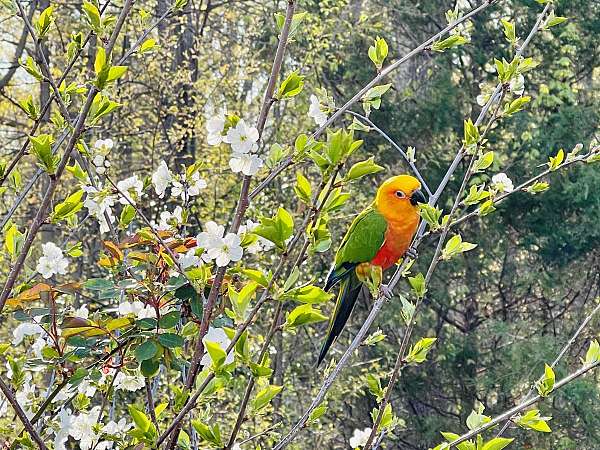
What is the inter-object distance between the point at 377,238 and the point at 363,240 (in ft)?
0.15

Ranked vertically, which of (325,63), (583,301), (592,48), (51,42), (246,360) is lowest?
(246,360)

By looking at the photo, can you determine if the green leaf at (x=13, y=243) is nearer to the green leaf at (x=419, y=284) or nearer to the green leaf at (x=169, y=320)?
the green leaf at (x=169, y=320)

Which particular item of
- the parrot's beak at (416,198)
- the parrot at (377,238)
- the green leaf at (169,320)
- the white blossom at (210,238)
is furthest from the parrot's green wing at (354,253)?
the white blossom at (210,238)

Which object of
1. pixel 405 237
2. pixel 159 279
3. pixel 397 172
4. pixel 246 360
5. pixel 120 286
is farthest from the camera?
pixel 397 172

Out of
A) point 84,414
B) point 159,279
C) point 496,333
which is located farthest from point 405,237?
point 496,333

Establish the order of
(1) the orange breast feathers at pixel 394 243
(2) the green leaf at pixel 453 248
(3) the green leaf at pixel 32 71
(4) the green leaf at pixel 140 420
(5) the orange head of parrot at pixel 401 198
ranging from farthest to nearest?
(5) the orange head of parrot at pixel 401 198 < (1) the orange breast feathers at pixel 394 243 < (2) the green leaf at pixel 453 248 < (3) the green leaf at pixel 32 71 < (4) the green leaf at pixel 140 420

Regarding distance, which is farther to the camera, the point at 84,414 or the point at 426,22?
the point at 426,22

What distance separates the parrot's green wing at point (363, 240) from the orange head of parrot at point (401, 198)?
0.07 m

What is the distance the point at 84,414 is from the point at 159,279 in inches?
14.1

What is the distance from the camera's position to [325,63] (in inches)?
321

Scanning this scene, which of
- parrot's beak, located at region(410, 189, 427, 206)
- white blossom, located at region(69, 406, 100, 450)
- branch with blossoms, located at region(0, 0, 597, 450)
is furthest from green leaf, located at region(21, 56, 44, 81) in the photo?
parrot's beak, located at region(410, 189, 427, 206)

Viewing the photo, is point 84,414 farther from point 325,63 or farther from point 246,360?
point 325,63

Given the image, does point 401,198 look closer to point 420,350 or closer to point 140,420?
point 420,350

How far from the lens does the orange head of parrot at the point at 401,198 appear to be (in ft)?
7.82
